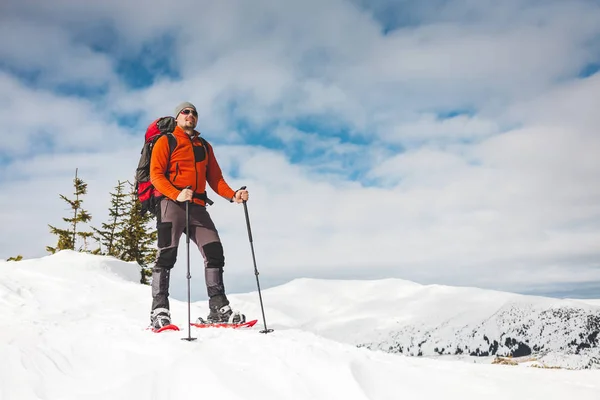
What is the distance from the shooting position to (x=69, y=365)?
12.2ft

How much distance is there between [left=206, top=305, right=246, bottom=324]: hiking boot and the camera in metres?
6.11

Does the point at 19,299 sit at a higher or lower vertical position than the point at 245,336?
higher

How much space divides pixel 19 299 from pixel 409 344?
969cm

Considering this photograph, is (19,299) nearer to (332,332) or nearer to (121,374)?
(121,374)

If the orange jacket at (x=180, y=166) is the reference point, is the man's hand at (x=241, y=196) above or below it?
below

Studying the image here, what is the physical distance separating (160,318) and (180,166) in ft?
6.89

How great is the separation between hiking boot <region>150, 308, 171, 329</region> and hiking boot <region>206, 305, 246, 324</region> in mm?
600

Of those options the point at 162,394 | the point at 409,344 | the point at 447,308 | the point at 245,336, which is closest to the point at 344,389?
the point at 162,394

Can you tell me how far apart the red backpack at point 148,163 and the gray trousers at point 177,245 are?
0.26m

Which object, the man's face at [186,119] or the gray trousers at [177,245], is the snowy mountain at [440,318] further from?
the man's face at [186,119]

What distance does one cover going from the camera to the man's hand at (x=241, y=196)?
670 cm

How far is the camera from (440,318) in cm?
1316

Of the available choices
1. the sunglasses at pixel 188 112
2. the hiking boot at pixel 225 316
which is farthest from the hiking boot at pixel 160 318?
the sunglasses at pixel 188 112

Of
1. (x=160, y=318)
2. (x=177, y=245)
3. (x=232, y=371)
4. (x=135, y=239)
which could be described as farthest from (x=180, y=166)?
(x=135, y=239)
